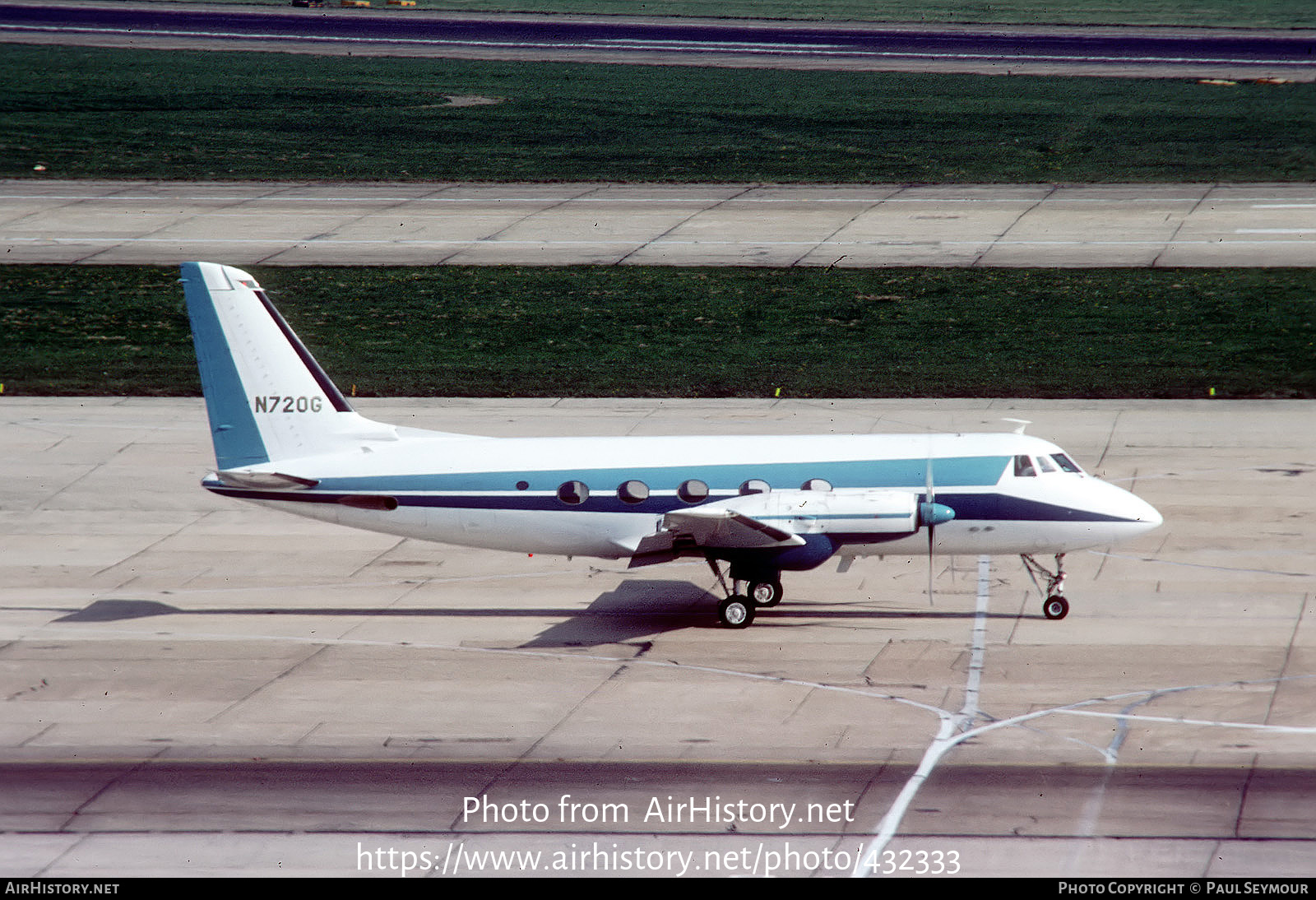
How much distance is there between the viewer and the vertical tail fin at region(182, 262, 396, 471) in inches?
1215

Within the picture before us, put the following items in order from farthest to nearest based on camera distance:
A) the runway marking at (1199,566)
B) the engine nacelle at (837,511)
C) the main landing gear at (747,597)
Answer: the runway marking at (1199,566), the main landing gear at (747,597), the engine nacelle at (837,511)

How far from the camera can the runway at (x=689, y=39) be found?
9438cm

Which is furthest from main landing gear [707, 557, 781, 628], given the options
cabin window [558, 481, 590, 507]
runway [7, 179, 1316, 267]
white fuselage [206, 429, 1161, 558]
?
runway [7, 179, 1316, 267]

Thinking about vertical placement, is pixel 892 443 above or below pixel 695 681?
above

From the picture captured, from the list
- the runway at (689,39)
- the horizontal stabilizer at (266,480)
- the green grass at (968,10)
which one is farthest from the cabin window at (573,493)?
the green grass at (968,10)

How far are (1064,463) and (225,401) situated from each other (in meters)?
16.6

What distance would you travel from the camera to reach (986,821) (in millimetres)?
21359

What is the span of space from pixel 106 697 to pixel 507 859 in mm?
9799

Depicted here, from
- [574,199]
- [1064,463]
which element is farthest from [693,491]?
[574,199]

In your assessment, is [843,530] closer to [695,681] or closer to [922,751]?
[695,681]

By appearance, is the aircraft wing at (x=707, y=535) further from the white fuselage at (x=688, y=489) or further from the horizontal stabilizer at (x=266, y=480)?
the horizontal stabilizer at (x=266, y=480)

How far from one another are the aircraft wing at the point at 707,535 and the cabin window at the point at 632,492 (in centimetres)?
77

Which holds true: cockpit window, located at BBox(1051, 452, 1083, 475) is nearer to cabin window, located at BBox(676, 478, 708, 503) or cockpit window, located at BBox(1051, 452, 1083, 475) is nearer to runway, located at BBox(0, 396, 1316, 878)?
runway, located at BBox(0, 396, 1316, 878)
